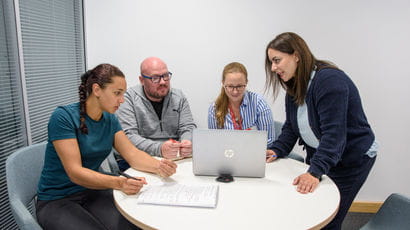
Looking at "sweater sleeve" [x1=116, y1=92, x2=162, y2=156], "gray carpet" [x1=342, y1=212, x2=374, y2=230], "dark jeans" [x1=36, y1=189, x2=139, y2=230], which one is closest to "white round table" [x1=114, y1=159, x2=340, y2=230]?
"dark jeans" [x1=36, y1=189, x2=139, y2=230]

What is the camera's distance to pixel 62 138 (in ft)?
4.76

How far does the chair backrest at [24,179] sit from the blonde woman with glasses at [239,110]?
123 centimetres

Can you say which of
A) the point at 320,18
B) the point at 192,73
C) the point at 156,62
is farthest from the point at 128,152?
the point at 320,18

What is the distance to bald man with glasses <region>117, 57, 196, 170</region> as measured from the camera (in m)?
2.23

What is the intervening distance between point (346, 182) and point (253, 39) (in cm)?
151

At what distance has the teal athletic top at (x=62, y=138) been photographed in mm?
1475

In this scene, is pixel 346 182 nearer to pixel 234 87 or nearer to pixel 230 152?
pixel 230 152

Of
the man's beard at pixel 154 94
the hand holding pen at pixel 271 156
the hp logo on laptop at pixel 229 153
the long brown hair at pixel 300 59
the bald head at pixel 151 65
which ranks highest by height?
the long brown hair at pixel 300 59

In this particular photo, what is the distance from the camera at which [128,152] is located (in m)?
1.73

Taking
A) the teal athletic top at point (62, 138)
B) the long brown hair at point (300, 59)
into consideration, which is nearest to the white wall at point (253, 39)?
the long brown hair at point (300, 59)

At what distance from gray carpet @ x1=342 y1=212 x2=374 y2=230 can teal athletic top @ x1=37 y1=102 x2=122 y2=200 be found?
213 cm

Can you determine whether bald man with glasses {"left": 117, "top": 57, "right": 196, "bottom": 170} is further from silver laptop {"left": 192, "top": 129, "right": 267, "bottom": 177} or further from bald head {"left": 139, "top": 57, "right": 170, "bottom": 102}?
silver laptop {"left": 192, "top": 129, "right": 267, "bottom": 177}

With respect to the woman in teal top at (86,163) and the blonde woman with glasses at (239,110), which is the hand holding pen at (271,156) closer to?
the blonde woman with glasses at (239,110)

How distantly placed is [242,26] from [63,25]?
5.02 feet
